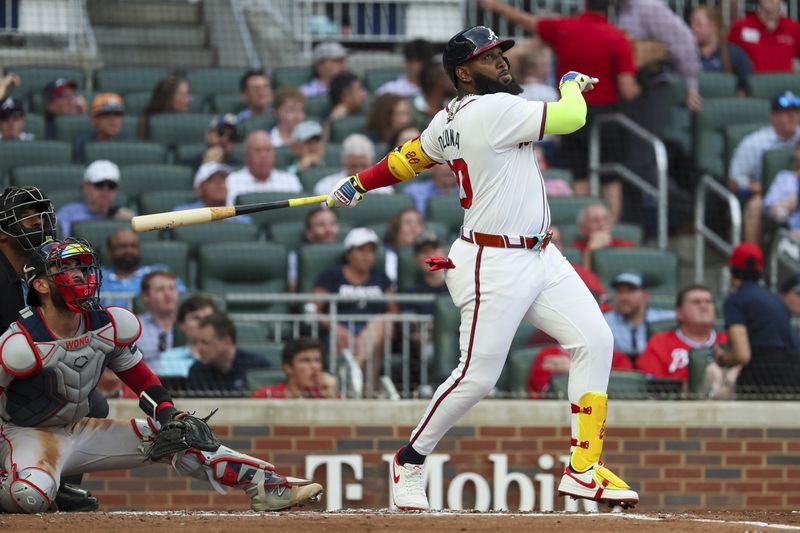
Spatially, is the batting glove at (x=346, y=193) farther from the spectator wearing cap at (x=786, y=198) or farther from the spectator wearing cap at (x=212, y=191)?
the spectator wearing cap at (x=786, y=198)

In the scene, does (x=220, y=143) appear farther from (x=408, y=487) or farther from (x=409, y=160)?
(x=408, y=487)

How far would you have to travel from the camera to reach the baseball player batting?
18.5 feet

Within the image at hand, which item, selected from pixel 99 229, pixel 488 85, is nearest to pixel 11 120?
pixel 99 229

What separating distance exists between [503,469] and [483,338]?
245 cm

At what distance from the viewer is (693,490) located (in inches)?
317

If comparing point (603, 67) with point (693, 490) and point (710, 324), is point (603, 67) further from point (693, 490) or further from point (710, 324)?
point (693, 490)

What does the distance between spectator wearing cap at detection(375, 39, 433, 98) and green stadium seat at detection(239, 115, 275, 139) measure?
0.95m

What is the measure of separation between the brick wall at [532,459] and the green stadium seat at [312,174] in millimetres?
2669

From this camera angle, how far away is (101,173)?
31.3 ft

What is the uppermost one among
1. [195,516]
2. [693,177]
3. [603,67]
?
[603,67]

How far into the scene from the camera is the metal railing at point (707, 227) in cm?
1016

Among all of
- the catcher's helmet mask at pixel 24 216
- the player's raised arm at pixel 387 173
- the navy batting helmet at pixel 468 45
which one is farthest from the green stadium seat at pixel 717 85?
the catcher's helmet mask at pixel 24 216

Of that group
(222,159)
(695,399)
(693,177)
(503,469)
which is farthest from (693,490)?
(222,159)

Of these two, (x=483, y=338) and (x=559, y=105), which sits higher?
(x=559, y=105)
